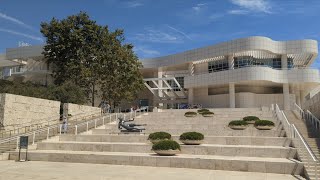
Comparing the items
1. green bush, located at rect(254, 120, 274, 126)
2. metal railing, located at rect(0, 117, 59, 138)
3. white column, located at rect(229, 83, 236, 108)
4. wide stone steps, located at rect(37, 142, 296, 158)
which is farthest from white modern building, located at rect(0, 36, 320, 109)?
wide stone steps, located at rect(37, 142, 296, 158)

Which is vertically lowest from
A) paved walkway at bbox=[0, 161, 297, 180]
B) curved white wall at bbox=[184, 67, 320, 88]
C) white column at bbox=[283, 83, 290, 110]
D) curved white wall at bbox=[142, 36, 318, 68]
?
paved walkway at bbox=[0, 161, 297, 180]

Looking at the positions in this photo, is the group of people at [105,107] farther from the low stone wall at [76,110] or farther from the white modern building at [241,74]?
the white modern building at [241,74]

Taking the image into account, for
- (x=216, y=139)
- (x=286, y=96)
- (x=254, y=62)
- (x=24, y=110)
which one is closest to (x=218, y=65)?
(x=254, y=62)

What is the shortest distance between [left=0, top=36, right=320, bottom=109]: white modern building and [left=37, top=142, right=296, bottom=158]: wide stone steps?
90.2ft

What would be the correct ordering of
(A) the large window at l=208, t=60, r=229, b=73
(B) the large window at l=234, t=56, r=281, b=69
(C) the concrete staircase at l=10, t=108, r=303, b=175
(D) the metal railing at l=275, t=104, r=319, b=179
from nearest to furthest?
(D) the metal railing at l=275, t=104, r=319, b=179 → (C) the concrete staircase at l=10, t=108, r=303, b=175 → (B) the large window at l=234, t=56, r=281, b=69 → (A) the large window at l=208, t=60, r=229, b=73

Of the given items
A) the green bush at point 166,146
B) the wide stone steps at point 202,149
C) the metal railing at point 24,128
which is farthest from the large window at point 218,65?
the green bush at point 166,146

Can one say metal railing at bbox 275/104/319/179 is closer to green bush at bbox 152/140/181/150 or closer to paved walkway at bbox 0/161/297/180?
paved walkway at bbox 0/161/297/180

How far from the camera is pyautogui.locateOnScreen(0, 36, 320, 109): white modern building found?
143 feet

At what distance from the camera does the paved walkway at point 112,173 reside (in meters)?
12.1

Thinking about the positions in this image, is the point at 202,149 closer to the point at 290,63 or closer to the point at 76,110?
the point at 76,110

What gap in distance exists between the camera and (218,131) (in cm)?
2158

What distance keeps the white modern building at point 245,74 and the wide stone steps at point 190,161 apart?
97.3 feet

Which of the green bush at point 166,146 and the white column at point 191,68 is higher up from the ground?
the white column at point 191,68

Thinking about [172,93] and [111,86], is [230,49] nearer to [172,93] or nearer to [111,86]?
[172,93]
